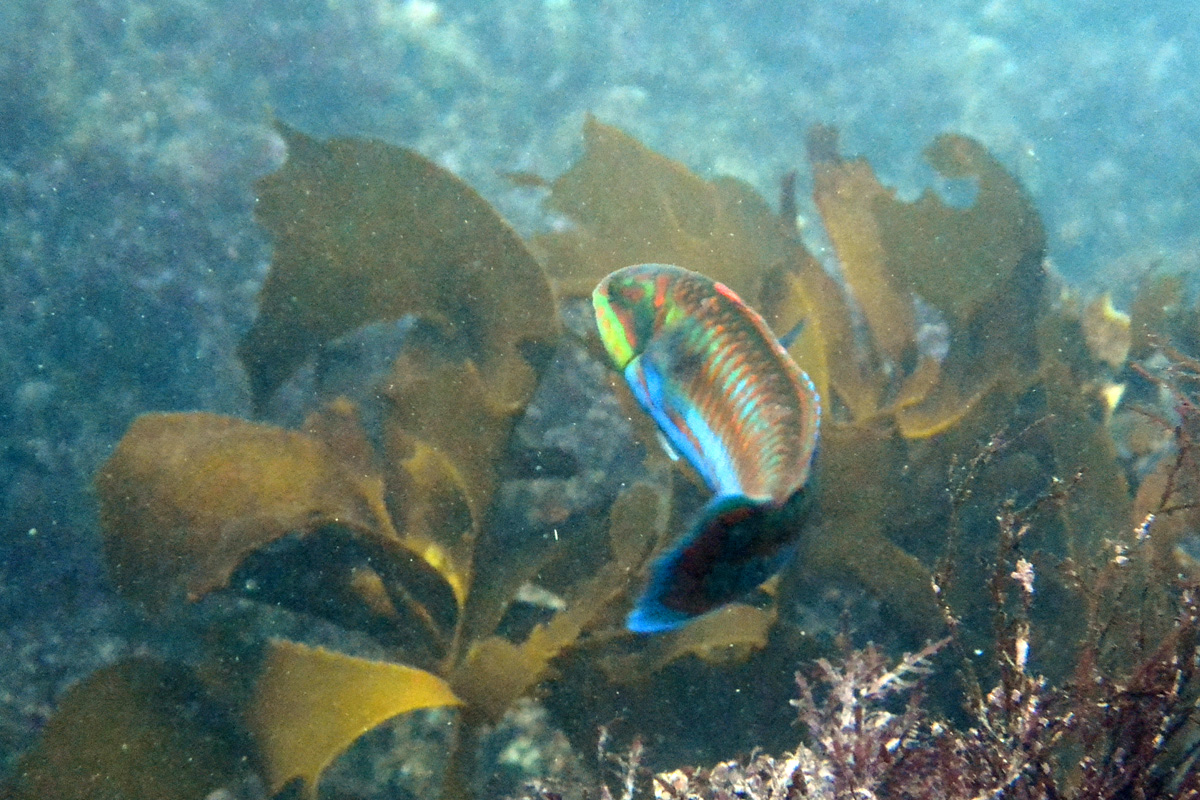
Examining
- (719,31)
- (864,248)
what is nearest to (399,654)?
(864,248)

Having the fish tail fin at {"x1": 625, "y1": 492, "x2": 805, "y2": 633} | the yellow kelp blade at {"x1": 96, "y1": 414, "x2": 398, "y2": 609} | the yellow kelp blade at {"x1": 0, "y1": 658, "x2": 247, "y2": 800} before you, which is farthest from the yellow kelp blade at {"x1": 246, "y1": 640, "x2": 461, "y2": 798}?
the fish tail fin at {"x1": 625, "y1": 492, "x2": 805, "y2": 633}

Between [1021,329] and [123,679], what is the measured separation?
3.58 metres

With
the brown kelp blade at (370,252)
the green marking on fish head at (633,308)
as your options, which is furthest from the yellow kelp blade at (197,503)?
the green marking on fish head at (633,308)

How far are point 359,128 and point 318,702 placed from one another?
18.1 ft

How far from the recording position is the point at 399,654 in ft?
8.21

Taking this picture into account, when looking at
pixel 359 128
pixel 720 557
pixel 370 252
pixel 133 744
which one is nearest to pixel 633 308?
pixel 720 557

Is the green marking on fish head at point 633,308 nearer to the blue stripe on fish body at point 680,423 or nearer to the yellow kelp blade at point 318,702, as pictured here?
the blue stripe on fish body at point 680,423

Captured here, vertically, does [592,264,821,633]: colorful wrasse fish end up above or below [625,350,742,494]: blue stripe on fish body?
above

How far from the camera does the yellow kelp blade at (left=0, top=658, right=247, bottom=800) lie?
2045 mm

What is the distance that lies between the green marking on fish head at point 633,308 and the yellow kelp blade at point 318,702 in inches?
45.3

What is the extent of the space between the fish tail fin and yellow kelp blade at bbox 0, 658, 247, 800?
1.78 metres

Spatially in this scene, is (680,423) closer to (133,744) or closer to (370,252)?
(370,252)

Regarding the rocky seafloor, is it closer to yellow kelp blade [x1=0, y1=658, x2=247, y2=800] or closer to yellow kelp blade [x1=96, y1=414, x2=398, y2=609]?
yellow kelp blade [x1=0, y1=658, x2=247, y2=800]

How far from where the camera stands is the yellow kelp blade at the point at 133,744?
2045 mm
